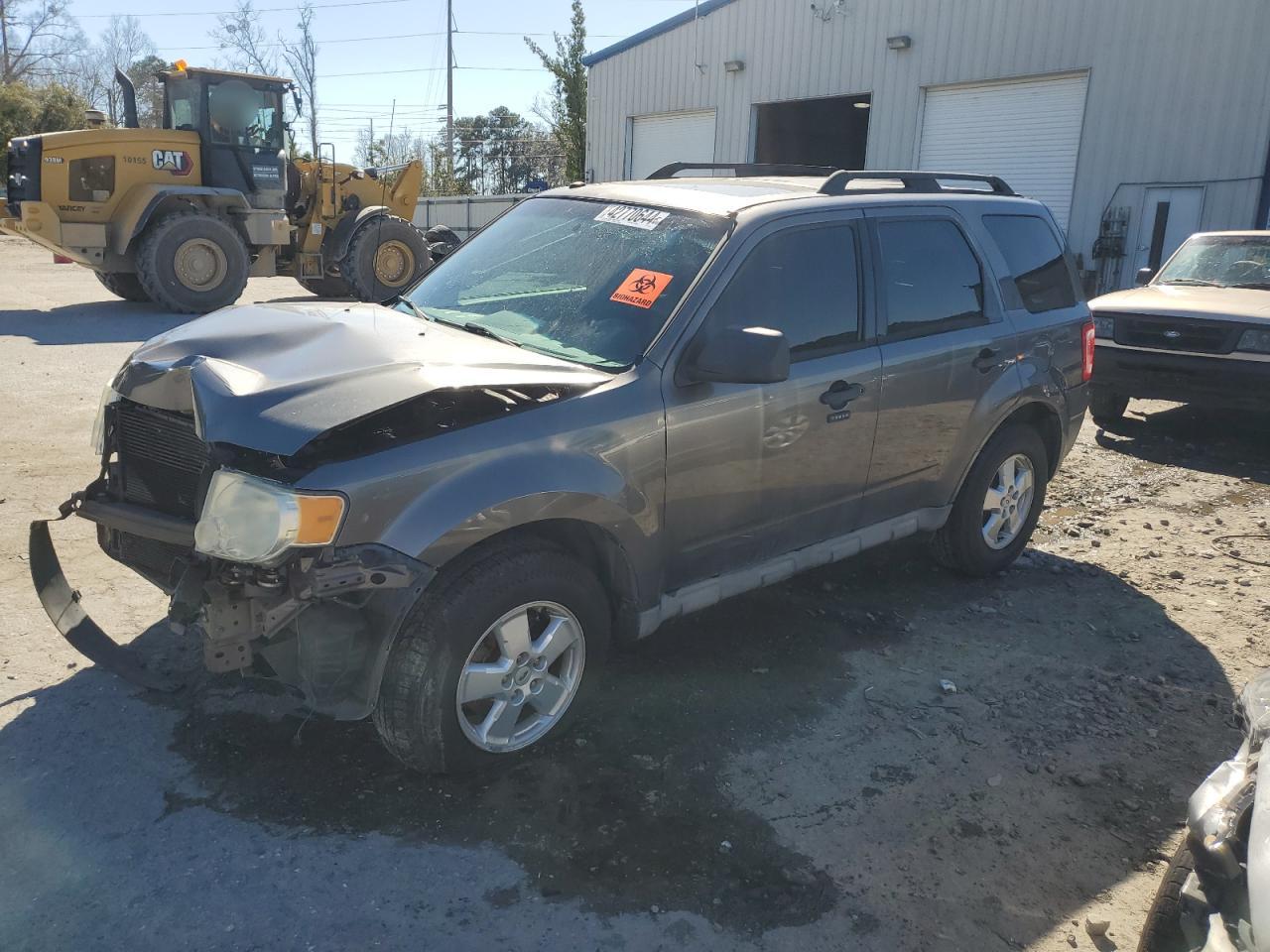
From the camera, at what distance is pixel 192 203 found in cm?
1299

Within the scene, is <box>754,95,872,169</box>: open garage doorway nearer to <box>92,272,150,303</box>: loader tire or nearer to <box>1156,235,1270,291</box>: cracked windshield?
<box>1156,235,1270,291</box>: cracked windshield

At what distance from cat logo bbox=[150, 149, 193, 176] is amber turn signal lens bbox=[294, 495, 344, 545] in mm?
11979

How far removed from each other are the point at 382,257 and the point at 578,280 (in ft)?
39.0

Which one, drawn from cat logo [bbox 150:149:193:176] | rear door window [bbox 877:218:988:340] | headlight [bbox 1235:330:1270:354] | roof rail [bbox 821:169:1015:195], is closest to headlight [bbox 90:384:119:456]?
roof rail [bbox 821:169:1015:195]

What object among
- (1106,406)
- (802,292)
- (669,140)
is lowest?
(1106,406)

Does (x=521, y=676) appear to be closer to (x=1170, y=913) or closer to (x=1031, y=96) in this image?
(x=1170, y=913)

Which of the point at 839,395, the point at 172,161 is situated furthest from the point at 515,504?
the point at 172,161

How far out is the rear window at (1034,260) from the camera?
5.07m

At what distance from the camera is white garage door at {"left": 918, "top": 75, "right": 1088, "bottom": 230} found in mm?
15391

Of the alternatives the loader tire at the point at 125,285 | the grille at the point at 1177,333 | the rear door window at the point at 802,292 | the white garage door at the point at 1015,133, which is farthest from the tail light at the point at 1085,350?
the loader tire at the point at 125,285

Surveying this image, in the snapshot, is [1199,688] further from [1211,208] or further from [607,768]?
[1211,208]

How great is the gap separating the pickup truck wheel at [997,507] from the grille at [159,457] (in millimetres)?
3593

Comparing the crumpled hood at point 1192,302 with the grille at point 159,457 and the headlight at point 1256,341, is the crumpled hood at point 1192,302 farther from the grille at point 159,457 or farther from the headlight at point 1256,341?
the grille at point 159,457

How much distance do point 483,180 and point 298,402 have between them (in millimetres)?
46632
